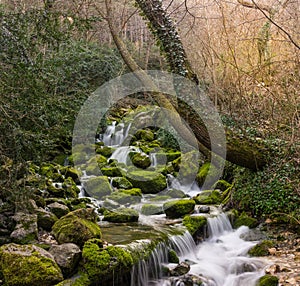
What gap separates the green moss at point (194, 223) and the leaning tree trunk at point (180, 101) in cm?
147

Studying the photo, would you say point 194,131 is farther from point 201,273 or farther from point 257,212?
point 201,273

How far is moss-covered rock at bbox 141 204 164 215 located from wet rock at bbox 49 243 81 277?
155 inches

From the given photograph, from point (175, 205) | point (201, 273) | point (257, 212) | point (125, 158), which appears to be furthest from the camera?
point (125, 158)

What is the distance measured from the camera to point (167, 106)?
752 cm

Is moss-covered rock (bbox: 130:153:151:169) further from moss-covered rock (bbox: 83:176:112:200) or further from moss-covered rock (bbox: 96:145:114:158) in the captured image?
moss-covered rock (bbox: 83:176:112:200)

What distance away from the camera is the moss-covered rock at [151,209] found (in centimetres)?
864

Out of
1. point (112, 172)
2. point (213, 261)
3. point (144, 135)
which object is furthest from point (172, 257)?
point (144, 135)

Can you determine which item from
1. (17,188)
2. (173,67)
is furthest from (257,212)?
(17,188)

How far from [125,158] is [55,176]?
3.86m

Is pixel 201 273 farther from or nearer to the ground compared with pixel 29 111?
nearer to the ground

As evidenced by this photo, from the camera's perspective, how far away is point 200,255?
21.6ft

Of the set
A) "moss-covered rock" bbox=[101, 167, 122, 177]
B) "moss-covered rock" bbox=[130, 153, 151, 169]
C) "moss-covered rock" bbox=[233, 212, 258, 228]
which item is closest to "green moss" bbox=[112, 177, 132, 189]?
"moss-covered rock" bbox=[101, 167, 122, 177]

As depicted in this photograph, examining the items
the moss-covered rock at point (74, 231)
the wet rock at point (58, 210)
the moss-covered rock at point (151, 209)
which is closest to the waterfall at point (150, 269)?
the moss-covered rock at point (74, 231)

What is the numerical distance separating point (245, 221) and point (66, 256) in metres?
4.19
